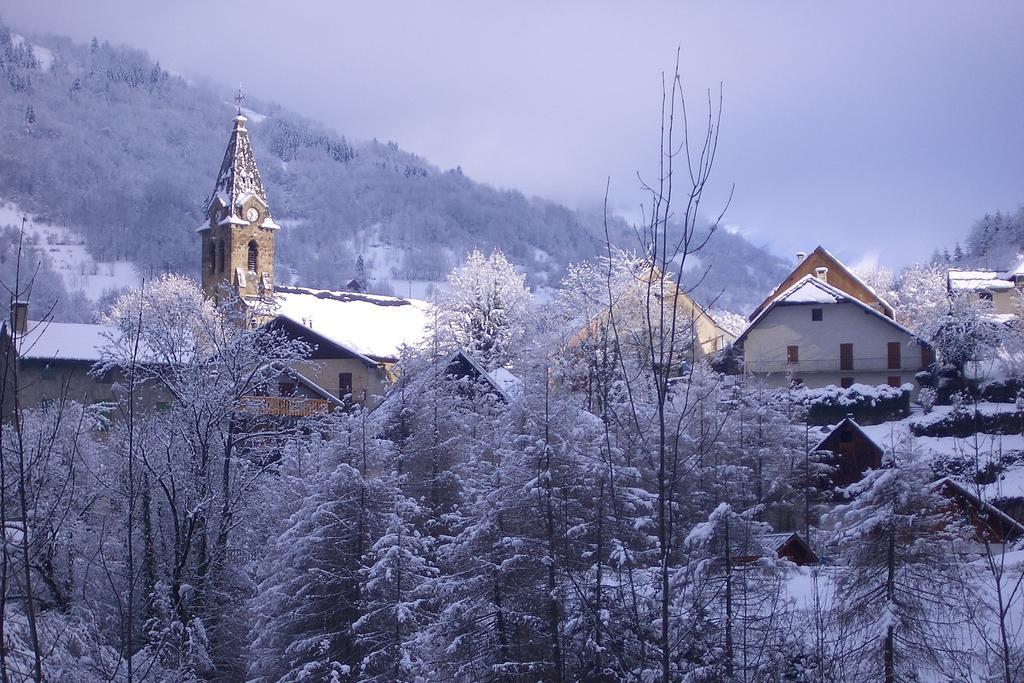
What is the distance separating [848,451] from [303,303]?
122ft

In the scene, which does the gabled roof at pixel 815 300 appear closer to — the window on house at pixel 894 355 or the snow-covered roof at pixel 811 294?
the snow-covered roof at pixel 811 294

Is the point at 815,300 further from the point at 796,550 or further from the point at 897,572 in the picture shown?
the point at 897,572

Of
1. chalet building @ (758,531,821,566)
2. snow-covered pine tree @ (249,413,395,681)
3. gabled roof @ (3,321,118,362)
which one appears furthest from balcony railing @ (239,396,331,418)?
chalet building @ (758,531,821,566)

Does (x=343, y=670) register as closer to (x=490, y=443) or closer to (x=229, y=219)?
(x=490, y=443)

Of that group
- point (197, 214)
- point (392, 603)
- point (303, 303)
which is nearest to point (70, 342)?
point (303, 303)

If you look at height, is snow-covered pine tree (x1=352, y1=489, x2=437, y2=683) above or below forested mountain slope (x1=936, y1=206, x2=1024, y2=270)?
below

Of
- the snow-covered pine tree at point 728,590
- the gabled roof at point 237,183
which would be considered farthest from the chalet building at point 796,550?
the gabled roof at point 237,183

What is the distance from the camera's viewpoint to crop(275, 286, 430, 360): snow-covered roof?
56.9 m

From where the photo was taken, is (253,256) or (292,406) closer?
(292,406)

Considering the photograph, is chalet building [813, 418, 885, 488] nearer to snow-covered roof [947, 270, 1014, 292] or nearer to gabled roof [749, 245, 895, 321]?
snow-covered roof [947, 270, 1014, 292]

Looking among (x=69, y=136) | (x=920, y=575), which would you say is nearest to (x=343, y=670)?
(x=920, y=575)

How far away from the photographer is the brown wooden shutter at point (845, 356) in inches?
1790

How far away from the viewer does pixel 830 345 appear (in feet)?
150

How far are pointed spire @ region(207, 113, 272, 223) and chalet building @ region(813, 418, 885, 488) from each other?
51698 millimetres
